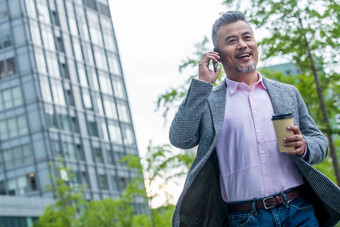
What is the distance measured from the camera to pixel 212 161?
3865 millimetres

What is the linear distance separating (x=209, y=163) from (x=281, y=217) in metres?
0.50

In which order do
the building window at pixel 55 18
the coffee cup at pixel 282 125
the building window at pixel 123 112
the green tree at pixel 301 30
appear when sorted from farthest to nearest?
the building window at pixel 123 112 → the building window at pixel 55 18 → the green tree at pixel 301 30 → the coffee cup at pixel 282 125

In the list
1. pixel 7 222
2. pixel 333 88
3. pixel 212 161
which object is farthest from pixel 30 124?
pixel 212 161

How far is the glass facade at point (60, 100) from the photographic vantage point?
5166cm

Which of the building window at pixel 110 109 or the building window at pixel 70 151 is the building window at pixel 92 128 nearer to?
the building window at pixel 110 109

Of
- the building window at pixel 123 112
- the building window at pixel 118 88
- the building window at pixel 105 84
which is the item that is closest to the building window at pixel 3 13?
the building window at pixel 105 84

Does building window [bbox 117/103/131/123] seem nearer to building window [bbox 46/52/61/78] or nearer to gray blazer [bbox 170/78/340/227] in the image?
building window [bbox 46/52/61/78]

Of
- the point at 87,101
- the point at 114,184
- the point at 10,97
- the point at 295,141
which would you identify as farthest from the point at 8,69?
the point at 295,141

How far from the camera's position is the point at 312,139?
3.78 meters

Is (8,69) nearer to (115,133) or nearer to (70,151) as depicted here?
(70,151)

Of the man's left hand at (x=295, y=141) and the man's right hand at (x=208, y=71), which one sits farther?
the man's right hand at (x=208, y=71)

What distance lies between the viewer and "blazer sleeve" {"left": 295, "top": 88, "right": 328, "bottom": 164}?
3.71 m

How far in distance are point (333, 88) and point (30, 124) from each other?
37.2 metres

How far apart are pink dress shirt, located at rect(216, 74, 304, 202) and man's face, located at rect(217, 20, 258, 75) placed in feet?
0.67
